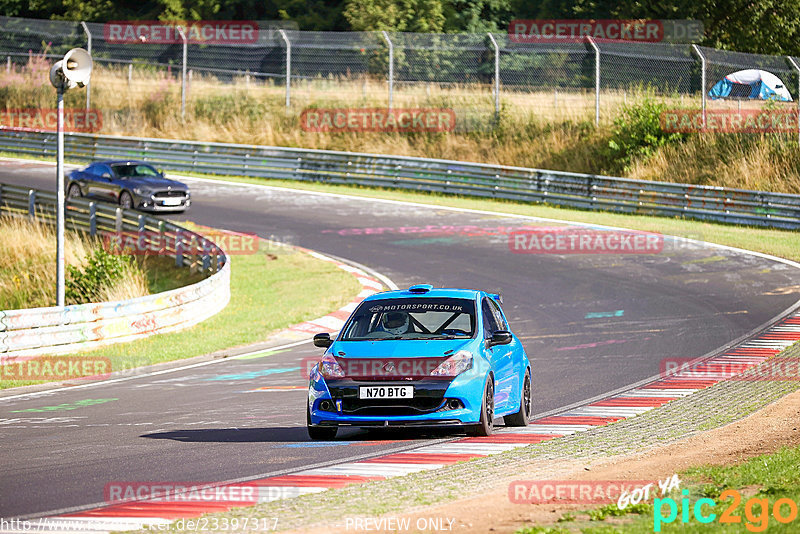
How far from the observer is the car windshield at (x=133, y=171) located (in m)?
31.6

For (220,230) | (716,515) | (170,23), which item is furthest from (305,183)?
(716,515)

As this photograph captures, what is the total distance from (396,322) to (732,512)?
15.7ft

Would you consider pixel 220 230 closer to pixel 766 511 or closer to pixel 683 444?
pixel 683 444

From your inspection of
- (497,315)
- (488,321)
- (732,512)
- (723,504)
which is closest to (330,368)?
(488,321)

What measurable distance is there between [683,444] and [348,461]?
116 inches

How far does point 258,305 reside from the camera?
21.4m

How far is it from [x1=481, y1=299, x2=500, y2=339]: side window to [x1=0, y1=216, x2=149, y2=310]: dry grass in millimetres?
11059

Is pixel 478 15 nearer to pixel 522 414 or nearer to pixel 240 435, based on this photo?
pixel 522 414

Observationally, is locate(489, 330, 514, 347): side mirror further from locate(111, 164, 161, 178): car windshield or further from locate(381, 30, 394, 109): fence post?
locate(381, 30, 394, 109): fence post

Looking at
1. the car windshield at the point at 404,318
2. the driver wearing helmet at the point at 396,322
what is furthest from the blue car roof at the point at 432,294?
the driver wearing helmet at the point at 396,322

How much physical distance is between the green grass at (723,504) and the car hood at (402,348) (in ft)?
8.71

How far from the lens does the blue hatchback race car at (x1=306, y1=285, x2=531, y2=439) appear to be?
Result: 984 cm

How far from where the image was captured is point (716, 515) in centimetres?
671

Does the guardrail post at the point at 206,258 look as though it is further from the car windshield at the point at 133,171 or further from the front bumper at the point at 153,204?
the car windshield at the point at 133,171
